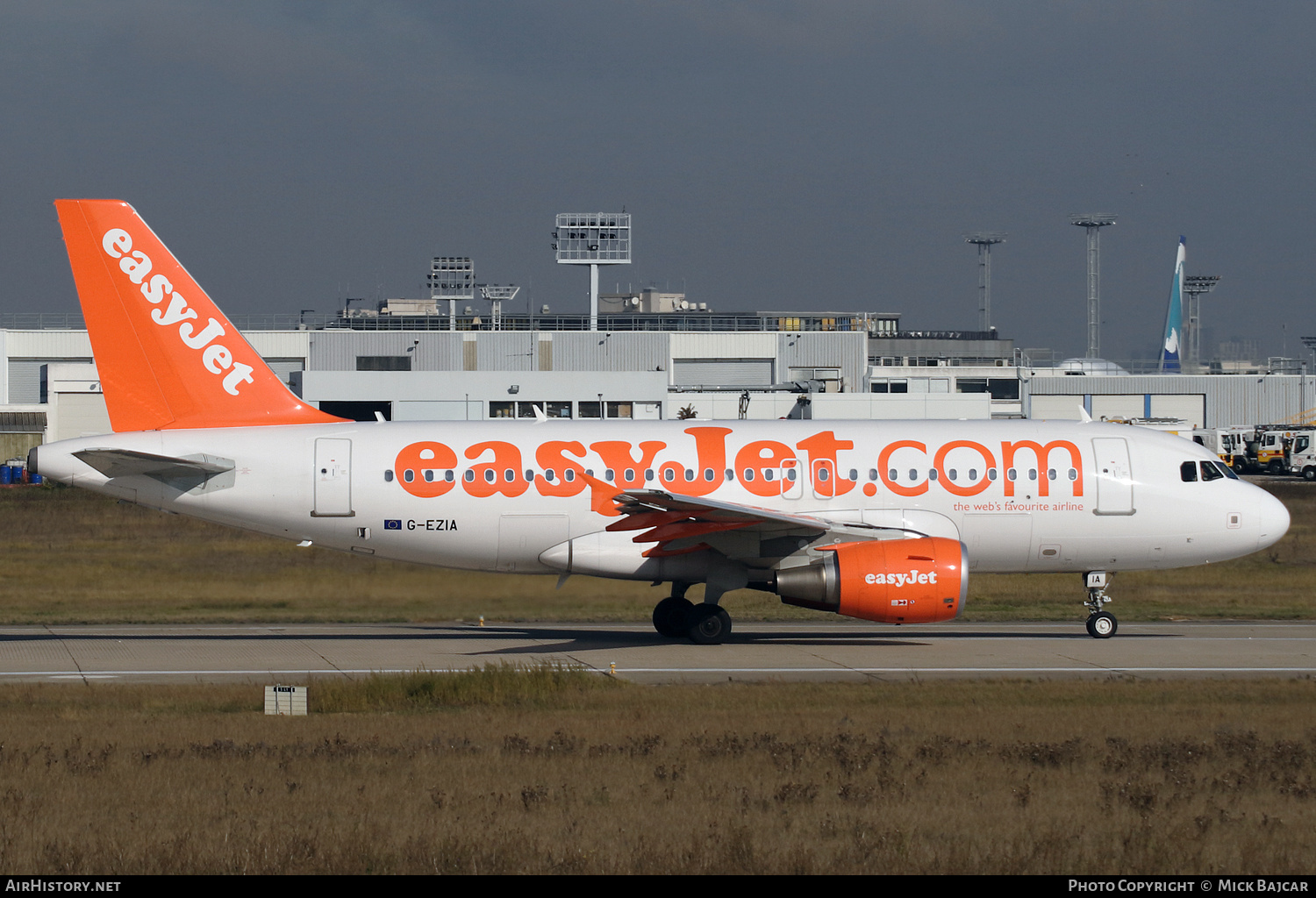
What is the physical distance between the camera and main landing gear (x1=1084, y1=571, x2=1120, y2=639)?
26.1m

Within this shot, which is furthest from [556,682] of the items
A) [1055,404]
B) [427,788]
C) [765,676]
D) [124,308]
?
[1055,404]

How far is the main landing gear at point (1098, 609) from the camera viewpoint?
26.1 metres

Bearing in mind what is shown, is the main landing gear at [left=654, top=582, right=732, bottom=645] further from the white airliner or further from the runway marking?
the runway marking

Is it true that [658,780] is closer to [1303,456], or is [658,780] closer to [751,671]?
[751,671]

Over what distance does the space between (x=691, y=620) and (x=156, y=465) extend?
10166 millimetres

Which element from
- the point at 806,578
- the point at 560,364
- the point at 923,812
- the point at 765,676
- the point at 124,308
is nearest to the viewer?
the point at 923,812

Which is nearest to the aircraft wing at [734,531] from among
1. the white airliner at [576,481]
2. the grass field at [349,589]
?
the white airliner at [576,481]

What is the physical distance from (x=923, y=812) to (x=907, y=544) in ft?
41.2

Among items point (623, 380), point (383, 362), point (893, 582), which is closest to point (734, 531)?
point (893, 582)

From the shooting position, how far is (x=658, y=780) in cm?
1297

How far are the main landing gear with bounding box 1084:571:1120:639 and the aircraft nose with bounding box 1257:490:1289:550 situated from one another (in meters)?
3.03

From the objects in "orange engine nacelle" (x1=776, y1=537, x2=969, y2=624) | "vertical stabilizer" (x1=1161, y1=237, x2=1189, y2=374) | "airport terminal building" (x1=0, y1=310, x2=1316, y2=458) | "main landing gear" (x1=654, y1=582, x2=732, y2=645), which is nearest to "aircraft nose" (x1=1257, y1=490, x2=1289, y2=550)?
"orange engine nacelle" (x1=776, y1=537, x2=969, y2=624)

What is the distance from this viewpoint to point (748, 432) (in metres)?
26.4

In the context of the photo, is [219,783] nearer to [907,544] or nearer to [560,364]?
[907,544]
